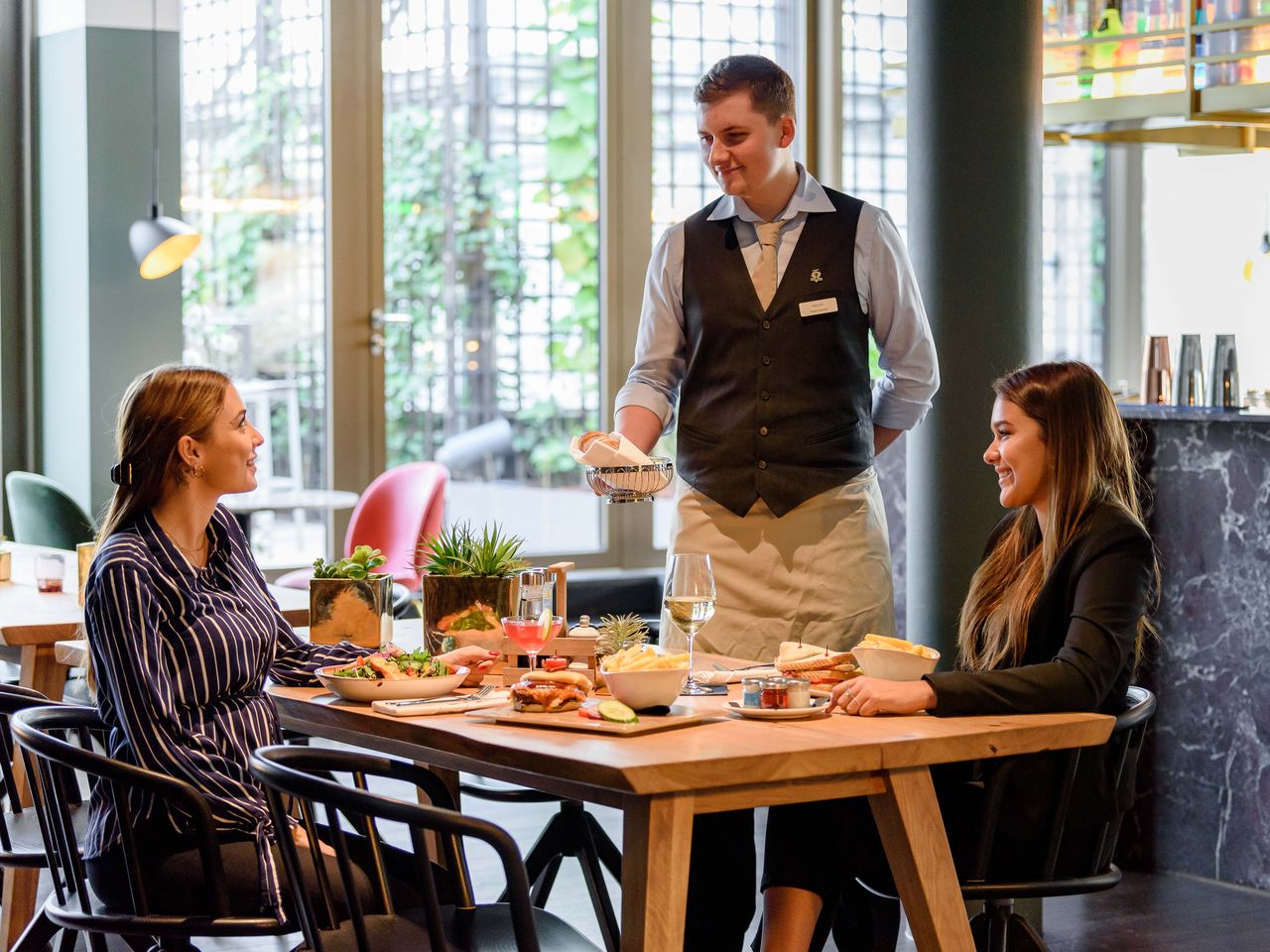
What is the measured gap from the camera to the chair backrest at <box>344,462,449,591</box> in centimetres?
569

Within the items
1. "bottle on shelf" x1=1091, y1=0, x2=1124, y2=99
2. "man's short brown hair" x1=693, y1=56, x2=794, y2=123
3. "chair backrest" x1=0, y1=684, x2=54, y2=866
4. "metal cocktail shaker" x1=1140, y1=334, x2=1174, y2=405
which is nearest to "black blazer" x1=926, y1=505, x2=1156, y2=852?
"man's short brown hair" x1=693, y1=56, x2=794, y2=123

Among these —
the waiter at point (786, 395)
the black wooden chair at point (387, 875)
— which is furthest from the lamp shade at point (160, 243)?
the black wooden chair at point (387, 875)

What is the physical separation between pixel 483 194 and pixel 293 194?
838mm

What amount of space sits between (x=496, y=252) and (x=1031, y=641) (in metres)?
4.77

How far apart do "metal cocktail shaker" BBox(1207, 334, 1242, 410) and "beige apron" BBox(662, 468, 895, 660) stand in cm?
186

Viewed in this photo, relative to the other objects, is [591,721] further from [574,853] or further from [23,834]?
[23,834]

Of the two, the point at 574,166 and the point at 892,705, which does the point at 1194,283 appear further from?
the point at 892,705

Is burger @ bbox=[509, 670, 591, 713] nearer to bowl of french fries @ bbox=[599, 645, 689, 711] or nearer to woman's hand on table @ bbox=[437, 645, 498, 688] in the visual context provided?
bowl of french fries @ bbox=[599, 645, 689, 711]

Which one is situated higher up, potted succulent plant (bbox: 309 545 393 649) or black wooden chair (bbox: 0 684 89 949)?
potted succulent plant (bbox: 309 545 393 649)

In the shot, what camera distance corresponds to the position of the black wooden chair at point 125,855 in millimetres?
2082

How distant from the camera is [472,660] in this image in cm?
253

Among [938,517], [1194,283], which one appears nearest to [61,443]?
[938,517]

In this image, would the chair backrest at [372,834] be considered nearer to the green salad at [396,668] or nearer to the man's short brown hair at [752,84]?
the green salad at [396,668]

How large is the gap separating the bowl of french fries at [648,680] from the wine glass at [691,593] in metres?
0.15
